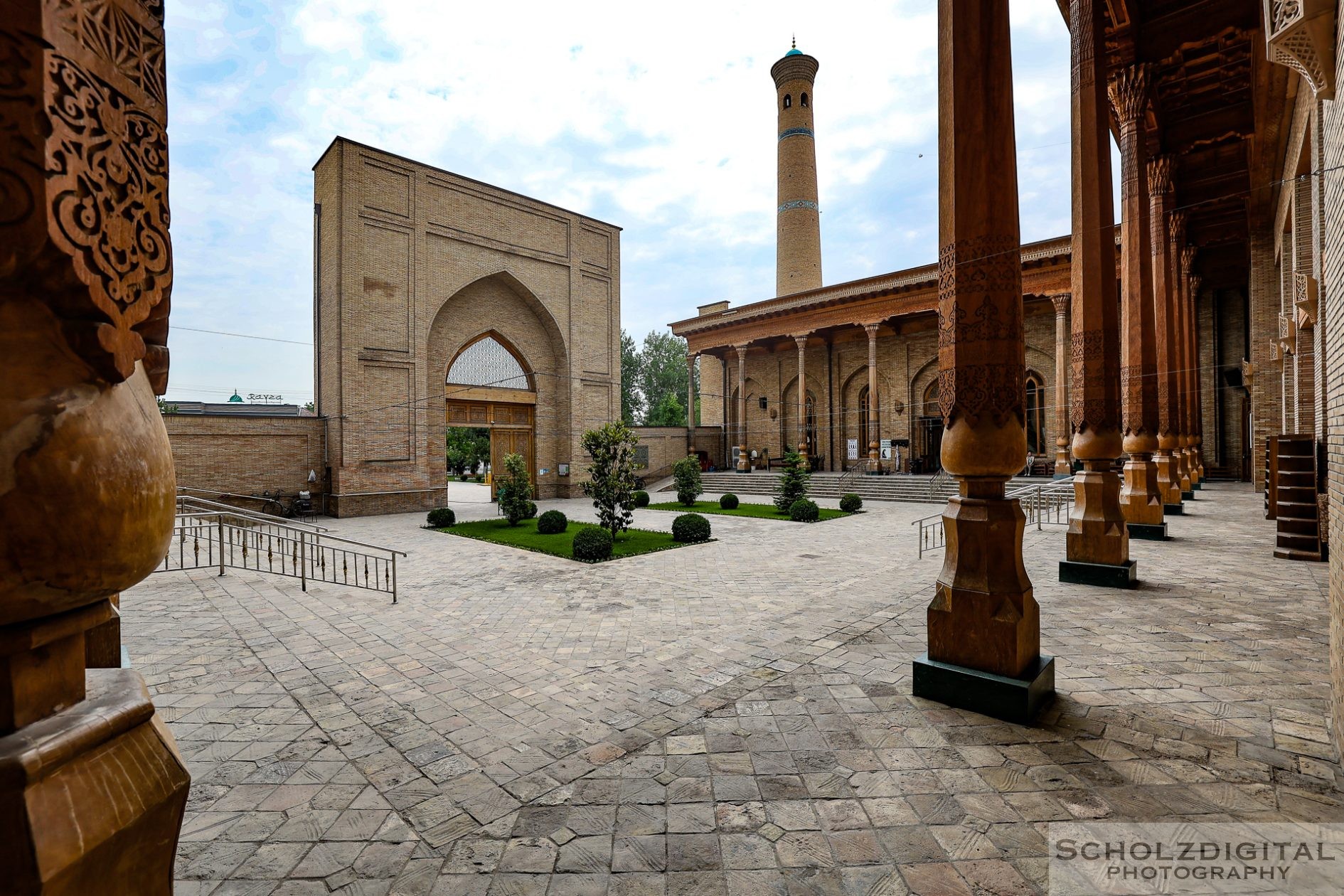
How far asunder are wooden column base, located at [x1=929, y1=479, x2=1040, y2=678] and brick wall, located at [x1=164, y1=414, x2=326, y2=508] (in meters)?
17.7

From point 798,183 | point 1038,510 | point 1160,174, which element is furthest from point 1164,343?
point 798,183

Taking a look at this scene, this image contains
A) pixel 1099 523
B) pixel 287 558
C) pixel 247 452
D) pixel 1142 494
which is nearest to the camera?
pixel 1099 523

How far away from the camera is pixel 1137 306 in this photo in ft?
32.1

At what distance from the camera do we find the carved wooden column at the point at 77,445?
861 millimetres

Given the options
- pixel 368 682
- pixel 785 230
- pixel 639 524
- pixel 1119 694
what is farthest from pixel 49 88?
pixel 785 230

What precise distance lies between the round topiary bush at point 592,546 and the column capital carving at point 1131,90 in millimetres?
11039

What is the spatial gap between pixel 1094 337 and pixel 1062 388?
47.5 ft

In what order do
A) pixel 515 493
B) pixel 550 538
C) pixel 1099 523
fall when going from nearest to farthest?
pixel 1099 523
pixel 550 538
pixel 515 493

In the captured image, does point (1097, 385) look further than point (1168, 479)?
No

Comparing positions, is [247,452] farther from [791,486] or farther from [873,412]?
[873,412]

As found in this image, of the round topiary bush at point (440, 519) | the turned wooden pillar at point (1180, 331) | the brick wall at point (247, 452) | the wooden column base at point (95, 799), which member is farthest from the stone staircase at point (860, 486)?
the wooden column base at point (95, 799)

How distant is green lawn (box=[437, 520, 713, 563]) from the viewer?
11.0 m

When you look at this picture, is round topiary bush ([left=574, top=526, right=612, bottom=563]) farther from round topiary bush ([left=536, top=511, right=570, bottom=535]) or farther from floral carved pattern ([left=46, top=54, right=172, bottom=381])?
floral carved pattern ([left=46, top=54, right=172, bottom=381])

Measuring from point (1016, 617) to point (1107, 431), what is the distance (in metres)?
4.96
